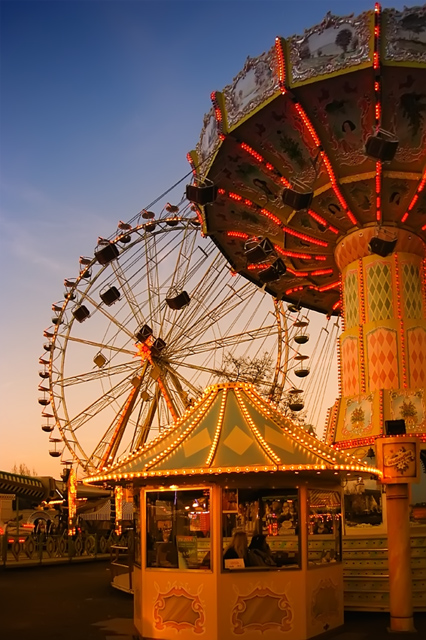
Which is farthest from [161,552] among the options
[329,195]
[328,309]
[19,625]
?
[328,309]

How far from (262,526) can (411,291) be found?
9.01m

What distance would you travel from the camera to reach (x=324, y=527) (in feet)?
36.3

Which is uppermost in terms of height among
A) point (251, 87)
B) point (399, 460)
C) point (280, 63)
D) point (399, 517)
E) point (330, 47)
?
point (330, 47)

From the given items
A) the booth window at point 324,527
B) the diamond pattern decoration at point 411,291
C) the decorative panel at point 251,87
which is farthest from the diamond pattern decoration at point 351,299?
the booth window at point 324,527

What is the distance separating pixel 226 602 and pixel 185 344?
16372 millimetres

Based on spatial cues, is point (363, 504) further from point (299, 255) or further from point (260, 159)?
point (260, 159)

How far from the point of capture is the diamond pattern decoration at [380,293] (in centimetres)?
1738

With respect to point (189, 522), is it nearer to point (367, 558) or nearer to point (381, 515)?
point (367, 558)

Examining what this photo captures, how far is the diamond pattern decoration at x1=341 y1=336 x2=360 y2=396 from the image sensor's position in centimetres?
1759

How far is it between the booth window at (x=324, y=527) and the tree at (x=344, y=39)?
881cm

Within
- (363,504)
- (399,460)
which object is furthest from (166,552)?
(363,504)

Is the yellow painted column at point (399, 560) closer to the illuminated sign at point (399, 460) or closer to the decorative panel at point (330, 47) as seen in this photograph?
the illuminated sign at point (399, 460)

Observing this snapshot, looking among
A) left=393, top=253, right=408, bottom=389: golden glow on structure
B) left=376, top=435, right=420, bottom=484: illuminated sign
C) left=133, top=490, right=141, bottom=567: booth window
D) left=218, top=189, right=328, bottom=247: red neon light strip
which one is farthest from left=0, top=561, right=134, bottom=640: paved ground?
left=218, top=189, right=328, bottom=247: red neon light strip

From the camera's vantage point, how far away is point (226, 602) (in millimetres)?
9727
